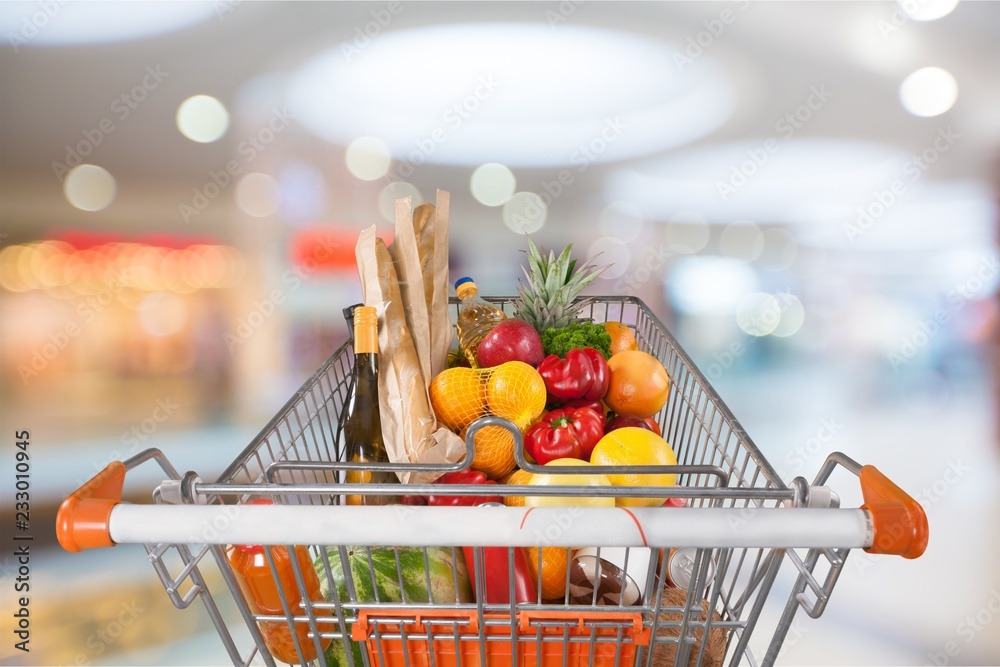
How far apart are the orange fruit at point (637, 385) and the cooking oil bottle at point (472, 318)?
24 cm

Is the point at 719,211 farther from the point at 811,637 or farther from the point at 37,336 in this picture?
the point at 37,336

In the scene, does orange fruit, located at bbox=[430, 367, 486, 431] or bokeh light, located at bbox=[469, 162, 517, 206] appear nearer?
orange fruit, located at bbox=[430, 367, 486, 431]

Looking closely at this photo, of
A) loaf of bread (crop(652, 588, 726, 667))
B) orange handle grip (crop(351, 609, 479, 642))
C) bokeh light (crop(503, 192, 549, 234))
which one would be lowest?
loaf of bread (crop(652, 588, 726, 667))

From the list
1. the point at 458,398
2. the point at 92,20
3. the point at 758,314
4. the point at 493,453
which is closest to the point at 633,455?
the point at 493,453

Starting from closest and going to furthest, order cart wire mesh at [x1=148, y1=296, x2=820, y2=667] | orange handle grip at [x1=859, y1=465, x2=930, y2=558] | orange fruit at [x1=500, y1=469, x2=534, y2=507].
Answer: orange handle grip at [x1=859, y1=465, x2=930, y2=558] < cart wire mesh at [x1=148, y1=296, x2=820, y2=667] < orange fruit at [x1=500, y1=469, x2=534, y2=507]

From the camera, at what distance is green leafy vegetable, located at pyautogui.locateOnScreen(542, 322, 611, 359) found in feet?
3.78

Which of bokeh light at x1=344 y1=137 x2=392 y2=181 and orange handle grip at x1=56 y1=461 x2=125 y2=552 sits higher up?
bokeh light at x1=344 y1=137 x2=392 y2=181

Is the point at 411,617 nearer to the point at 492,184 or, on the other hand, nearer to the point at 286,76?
the point at 492,184

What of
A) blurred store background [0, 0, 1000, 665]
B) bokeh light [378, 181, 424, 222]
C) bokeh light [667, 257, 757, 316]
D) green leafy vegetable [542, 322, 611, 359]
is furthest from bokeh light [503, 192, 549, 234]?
green leafy vegetable [542, 322, 611, 359]

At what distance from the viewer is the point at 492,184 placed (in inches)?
74.5

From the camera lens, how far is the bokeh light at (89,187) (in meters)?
1.85

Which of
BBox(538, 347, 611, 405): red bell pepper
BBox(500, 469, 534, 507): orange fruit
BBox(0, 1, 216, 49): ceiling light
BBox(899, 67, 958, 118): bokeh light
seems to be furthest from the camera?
BBox(899, 67, 958, 118): bokeh light

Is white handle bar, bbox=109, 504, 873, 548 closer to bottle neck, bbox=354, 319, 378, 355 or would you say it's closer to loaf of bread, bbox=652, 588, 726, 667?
loaf of bread, bbox=652, 588, 726, 667

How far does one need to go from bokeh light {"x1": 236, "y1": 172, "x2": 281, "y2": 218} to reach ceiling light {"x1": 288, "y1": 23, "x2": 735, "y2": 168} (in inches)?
7.9
